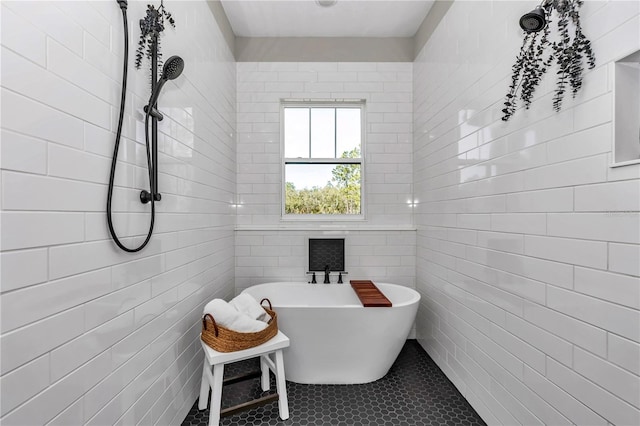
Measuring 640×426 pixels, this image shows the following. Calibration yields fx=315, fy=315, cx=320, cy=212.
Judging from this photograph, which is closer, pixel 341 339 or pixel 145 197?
pixel 145 197

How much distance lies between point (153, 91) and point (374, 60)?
224cm

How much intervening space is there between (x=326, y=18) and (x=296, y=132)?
1.02 metres

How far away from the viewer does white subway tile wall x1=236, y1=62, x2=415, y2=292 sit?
298 cm

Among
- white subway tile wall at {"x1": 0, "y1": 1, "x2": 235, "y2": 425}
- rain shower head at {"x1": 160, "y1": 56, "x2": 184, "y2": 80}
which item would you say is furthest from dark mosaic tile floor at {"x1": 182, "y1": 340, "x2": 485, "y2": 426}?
rain shower head at {"x1": 160, "y1": 56, "x2": 184, "y2": 80}

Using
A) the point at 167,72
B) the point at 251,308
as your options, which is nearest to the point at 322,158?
the point at 251,308

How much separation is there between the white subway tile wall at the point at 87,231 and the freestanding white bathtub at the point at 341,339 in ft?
2.21

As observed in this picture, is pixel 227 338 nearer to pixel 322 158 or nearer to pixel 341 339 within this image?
pixel 341 339

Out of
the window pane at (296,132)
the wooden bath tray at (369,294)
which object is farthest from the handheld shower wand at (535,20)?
the window pane at (296,132)

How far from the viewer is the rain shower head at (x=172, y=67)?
1474mm

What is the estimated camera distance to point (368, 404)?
201cm

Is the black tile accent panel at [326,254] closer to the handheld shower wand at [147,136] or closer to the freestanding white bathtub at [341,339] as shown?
the freestanding white bathtub at [341,339]

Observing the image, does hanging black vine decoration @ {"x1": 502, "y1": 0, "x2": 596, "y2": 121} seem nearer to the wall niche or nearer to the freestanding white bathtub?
the wall niche

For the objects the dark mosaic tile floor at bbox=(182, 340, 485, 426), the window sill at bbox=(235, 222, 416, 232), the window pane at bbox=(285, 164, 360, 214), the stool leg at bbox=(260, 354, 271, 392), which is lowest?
the dark mosaic tile floor at bbox=(182, 340, 485, 426)

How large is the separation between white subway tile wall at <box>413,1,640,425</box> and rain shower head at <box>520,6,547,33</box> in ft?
0.46
